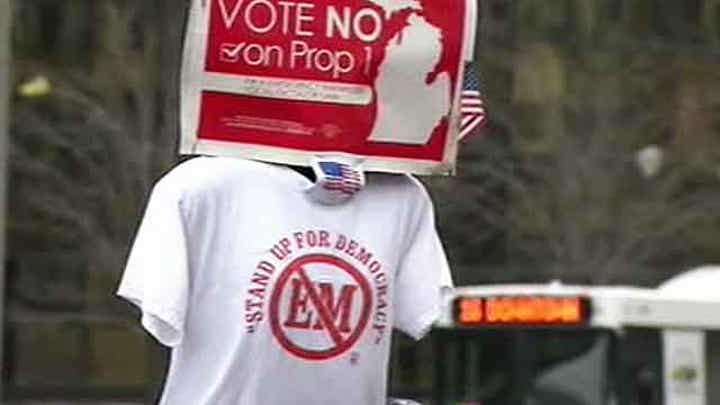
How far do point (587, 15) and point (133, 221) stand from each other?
866 cm

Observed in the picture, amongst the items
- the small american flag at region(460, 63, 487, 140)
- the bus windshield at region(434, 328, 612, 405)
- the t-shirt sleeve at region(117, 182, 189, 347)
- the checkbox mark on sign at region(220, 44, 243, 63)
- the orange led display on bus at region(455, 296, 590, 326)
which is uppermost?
the checkbox mark on sign at region(220, 44, 243, 63)

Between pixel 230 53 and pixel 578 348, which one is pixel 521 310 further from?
pixel 230 53

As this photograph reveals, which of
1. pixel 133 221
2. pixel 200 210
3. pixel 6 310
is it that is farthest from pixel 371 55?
pixel 6 310

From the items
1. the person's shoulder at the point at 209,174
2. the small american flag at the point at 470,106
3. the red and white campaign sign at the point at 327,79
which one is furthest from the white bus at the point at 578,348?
the person's shoulder at the point at 209,174

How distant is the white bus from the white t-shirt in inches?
404

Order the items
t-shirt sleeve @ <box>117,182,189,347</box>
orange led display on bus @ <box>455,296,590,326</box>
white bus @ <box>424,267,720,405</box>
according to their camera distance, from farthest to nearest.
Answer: orange led display on bus @ <box>455,296,590,326</box>, white bus @ <box>424,267,720,405</box>, t-shirt sleeve @ <box>117,182,189,347</box>

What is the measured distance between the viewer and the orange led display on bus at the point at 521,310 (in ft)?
48.3

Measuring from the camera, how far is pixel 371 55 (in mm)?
3953

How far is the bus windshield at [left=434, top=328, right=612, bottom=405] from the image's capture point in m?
14.4

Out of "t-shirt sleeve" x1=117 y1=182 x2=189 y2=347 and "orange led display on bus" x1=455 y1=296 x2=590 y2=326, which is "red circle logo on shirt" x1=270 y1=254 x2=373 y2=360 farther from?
"orange led display on bus" x1=455 y1=296 x2=590 y2=326

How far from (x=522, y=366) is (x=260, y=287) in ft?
36.4

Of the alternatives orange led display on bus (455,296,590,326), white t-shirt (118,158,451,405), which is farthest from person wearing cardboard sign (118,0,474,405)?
orange led display on bus (455,296,590,326)

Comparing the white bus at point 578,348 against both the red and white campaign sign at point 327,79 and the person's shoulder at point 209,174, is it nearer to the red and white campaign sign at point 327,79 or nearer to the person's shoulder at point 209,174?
the red and white campaign sign at point 327,79

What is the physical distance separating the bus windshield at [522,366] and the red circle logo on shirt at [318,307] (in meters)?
10.3
